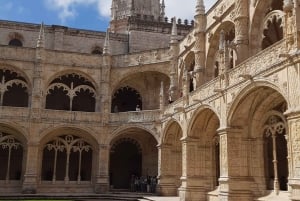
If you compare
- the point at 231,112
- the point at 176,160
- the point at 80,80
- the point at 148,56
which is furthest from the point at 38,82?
the point at 231,112

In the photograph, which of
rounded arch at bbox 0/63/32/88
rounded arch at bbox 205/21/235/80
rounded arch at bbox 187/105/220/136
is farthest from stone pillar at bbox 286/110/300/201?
rounded arch at bbox 0/63/32/88

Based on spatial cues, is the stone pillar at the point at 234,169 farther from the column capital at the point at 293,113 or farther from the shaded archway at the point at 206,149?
the column capital at the point at 293,113

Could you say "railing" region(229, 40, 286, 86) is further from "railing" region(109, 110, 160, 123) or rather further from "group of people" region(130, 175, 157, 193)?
"group of people" region(130, 175, 157, 193)

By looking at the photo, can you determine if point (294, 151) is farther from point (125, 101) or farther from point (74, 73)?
point (125, 101)

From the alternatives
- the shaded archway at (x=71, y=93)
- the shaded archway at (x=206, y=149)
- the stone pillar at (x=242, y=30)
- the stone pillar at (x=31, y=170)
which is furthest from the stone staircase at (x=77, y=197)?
the stone pillar at (x=242, y=30)

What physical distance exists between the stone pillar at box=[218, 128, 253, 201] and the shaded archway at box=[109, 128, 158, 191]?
12.5 meters

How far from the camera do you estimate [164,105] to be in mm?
27203

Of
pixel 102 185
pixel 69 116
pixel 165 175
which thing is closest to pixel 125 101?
pixel 69 116

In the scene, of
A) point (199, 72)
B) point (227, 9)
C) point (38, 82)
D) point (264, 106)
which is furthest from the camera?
point (38, 82)

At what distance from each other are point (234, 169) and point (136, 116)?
40.7 ft

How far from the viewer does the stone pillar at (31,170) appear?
26.2 meters

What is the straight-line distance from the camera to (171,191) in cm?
2520

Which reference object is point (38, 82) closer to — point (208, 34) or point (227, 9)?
point (208, 34)

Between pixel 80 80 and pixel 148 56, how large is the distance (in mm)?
5374
